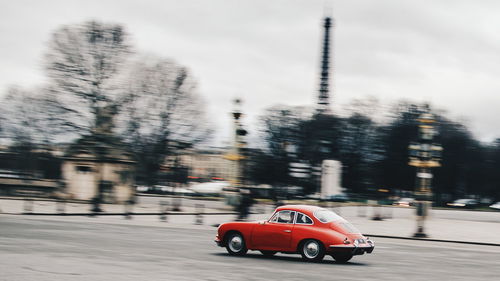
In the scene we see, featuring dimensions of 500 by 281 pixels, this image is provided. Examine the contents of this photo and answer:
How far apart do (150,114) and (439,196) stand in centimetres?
4958

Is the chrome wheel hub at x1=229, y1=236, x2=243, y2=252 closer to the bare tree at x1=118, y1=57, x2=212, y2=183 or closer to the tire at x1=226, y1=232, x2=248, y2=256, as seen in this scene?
the tire at x1=226, y1=232, x2=248, y2=256

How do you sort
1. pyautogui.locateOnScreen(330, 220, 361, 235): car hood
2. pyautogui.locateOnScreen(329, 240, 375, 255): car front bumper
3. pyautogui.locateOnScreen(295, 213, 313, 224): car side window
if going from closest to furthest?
pyautogui.locateOnScreen(329, 240, 375, 255): car front bumper → pyautogui.locateOnScreen(330, 220, 361, 235): car hood → pyautogui.locateOnScreen(295, 213, 313, 224): car side window

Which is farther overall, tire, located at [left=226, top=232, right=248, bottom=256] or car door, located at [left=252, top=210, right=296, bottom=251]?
tire, located at [left=226, top=232, right=248, bottom=256]

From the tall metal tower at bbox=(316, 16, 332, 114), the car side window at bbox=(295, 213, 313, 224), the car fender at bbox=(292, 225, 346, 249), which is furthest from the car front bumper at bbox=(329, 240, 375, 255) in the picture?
the tall metal tower at bbox=(316, 16, 332, 114)

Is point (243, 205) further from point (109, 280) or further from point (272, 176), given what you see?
point (272, 176)

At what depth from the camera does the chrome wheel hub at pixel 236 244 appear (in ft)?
61.0

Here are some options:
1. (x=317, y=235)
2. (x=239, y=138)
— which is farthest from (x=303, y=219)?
(x=239, y=138)

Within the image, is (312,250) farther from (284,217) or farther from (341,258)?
(284,217)

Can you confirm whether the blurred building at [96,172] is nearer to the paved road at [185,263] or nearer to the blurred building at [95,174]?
the blurred building at [95,174]

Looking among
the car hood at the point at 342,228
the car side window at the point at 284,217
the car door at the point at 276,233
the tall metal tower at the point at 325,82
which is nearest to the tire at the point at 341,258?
the car hood at the point at 342,228

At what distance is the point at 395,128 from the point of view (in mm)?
89250

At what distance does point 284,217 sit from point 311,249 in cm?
105

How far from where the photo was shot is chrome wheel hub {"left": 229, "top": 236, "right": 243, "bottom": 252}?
18.6m

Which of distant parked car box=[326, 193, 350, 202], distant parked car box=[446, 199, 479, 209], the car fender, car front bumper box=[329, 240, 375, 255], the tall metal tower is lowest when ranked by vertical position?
distant parked car box=[446, 199, 479, 209]
